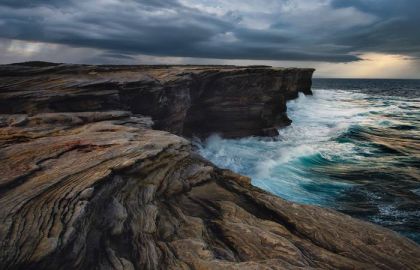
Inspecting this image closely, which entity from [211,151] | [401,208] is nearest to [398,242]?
[401,208]

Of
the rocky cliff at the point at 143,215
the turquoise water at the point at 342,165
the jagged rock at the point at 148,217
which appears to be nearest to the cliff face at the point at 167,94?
the turquoise water at the point at 342,165

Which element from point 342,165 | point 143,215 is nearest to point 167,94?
point 342,165

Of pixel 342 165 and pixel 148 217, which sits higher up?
pixel 148 217

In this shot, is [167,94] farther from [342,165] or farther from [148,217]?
[148,217]

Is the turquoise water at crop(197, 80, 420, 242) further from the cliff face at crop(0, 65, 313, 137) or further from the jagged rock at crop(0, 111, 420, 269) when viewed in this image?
the jagged rock at crop(0, 111, 420, 269)

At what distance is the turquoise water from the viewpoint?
676 inches

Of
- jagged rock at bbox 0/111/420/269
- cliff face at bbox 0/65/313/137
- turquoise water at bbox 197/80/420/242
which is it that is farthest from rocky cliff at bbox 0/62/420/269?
turquoise water at bbox 197/80/420/242

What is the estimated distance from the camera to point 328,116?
4959cm

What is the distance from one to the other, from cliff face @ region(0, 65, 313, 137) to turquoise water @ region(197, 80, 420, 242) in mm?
2090

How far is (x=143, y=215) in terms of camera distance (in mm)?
9688

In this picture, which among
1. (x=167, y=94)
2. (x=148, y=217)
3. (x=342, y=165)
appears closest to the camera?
(x=148, y=217)

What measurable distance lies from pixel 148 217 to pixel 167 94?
1642 cm

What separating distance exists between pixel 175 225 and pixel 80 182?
106 inches

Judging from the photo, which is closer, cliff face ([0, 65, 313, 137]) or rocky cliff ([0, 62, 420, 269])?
rocky cliff ([0, 62, 420, 269])
